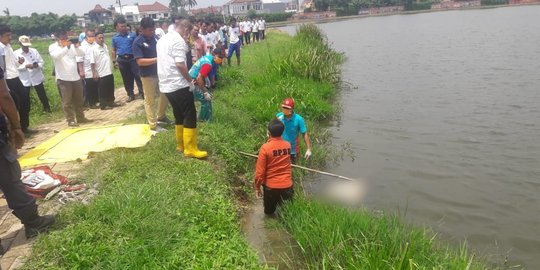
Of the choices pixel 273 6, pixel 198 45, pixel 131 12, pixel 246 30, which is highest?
pixel 131 12

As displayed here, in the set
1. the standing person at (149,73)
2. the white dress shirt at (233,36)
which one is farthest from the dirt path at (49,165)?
the white dress shirt at (233,36)

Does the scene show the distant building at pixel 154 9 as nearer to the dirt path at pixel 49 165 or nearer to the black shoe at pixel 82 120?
the dirt path at pixel 49 165

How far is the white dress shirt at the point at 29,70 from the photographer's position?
798 centimetres

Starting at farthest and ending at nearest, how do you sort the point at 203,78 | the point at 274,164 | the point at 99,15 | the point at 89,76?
the point at 99,15 < the point at 89,76 < the point at 203,78 < the point at 274,164

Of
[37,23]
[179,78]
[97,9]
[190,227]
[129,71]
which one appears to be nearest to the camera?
[190,227]

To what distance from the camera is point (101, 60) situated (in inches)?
354

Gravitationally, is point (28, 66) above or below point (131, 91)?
above

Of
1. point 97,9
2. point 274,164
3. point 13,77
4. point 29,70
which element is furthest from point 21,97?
point 97,9

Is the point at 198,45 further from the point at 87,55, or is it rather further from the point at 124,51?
the point at 87,55

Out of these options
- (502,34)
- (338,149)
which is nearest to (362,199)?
(338,149)

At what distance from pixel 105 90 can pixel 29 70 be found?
1.51 m

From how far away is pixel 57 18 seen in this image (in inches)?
2408

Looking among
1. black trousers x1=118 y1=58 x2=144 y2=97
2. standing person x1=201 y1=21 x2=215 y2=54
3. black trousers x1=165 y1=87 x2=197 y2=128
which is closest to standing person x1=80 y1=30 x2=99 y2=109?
black trousers x1=118 y1=58 x2=144 y2=97

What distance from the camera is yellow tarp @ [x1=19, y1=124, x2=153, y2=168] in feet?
19.4
